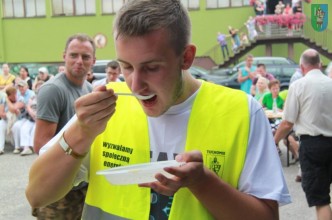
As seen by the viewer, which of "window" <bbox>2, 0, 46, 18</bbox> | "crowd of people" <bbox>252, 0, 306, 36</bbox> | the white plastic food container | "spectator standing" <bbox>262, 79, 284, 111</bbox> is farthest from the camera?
"window" <bbox>2, 0, 46, 18</bbox>

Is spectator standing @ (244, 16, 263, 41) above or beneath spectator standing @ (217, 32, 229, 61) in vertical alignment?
above

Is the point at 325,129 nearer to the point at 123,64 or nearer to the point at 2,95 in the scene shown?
the point at 123,64

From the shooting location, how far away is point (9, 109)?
11.6 meters

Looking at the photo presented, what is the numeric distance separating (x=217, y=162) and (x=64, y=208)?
6.33 ft

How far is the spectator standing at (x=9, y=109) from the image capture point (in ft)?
37.8

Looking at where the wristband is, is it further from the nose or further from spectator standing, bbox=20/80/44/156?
spectator standing, bbox=20/80/44/156

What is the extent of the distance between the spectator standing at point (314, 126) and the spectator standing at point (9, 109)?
24.4 ft

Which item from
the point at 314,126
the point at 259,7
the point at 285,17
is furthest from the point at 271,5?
the point at 314,126

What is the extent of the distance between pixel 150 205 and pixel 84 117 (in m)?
0.38

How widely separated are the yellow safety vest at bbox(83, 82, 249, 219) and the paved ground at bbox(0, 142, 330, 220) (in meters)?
4.56

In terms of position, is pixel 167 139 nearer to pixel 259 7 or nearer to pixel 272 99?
pixel 272 99

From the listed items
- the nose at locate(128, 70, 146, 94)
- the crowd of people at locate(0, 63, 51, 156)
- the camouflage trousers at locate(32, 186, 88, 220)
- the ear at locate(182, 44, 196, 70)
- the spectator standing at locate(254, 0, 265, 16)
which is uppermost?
the spectator standing at locate(254, 0, 265, 16)

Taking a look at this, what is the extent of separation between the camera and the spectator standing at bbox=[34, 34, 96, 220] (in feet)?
11.0

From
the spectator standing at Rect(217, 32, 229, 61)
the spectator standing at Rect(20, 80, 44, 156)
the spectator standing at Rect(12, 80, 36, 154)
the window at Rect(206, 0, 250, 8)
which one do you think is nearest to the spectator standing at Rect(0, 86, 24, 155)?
the spectator standing at Rect(12, 80, 36, 154)
